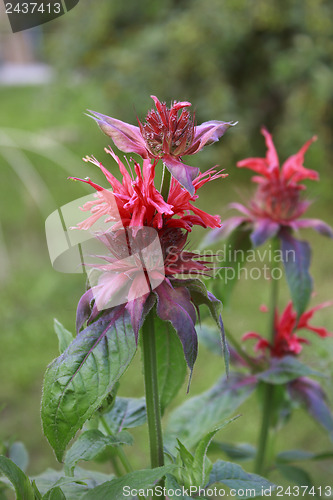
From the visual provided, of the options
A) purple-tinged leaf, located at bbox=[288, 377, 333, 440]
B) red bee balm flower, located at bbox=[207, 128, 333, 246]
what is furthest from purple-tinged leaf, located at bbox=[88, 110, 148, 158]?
purple-tinged leaf, located at bbox=[288, 377, 333, 440]

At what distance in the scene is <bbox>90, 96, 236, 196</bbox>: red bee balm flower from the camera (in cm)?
41

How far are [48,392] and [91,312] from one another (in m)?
0.07

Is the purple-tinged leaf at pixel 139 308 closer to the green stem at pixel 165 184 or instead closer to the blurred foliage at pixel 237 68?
the green stem at pixel 165 184

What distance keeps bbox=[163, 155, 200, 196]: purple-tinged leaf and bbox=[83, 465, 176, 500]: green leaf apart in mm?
219

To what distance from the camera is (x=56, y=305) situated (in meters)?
1.75

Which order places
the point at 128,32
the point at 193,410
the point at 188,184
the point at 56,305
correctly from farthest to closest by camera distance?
the point at 128,32, the point at 56,305, the point at 193,410, the point at 188,184

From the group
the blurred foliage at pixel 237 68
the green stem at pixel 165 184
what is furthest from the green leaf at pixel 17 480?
the blurred foliage at pixel 237 68

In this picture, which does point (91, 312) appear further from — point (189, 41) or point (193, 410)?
point (189, 41)

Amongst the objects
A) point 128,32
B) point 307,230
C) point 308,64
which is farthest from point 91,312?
point 128,32

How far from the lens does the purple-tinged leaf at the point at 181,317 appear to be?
391mm

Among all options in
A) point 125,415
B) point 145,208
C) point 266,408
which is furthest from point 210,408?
point 145,208

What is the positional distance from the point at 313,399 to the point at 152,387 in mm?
364

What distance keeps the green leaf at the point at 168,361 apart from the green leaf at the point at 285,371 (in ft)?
0.65

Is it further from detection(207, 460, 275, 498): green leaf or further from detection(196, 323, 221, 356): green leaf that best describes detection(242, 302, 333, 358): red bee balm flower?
detection(207, 460, 275, 498): green leaf
